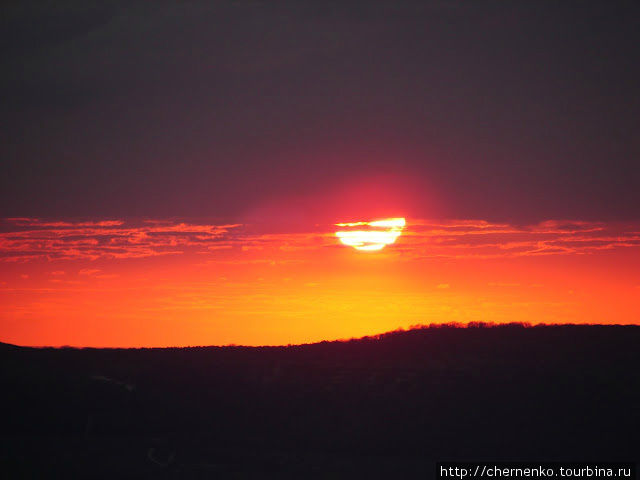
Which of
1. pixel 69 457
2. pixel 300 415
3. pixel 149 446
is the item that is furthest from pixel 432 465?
pixel 69 457

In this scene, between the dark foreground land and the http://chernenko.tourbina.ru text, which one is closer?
the http://chernenko.tourbina.ru text

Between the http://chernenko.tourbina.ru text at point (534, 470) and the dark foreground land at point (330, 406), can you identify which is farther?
the dark foreground land at point (330, 406)

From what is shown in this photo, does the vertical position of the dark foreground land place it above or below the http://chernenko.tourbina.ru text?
above

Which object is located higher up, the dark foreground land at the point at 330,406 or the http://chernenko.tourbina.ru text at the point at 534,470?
the dark foreground land at the point at 330,406

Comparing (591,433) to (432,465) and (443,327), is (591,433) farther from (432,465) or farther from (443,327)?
(443,327)

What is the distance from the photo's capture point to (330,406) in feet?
115

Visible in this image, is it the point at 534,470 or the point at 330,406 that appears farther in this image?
the point at 330,406

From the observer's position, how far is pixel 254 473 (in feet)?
93.2

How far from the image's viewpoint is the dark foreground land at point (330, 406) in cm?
3044

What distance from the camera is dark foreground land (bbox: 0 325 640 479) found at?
99.9 ft

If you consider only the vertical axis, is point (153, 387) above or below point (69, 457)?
above

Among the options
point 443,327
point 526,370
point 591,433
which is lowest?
point 591,433

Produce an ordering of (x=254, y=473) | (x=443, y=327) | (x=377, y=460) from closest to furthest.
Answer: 1. (x=254, y=473)
2. (x=377, y=460)
3. (x=443, y=327)

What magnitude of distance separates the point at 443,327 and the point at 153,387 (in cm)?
1435
